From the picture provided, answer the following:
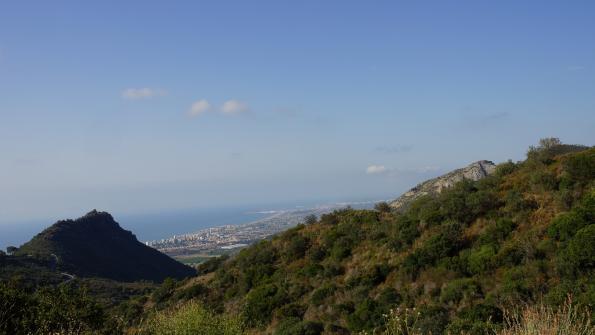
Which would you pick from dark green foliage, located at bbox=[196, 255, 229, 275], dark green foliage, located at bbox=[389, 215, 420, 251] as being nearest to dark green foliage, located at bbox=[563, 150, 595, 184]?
dark green foliage, located at bbox=[389, 215, 420, 251]

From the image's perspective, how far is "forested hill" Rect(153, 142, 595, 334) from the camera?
1664cm

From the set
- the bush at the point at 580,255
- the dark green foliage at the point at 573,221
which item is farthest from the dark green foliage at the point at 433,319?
the dark green foliage at the point at 573,221

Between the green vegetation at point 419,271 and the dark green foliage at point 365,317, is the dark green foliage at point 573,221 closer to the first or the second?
the green vegetation at point 419,271

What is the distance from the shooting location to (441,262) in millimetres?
21203

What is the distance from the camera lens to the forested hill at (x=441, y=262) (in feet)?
54.6

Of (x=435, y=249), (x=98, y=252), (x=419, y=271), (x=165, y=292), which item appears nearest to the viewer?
(x=419, y=271)

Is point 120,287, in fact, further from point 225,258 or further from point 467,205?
point 467,205

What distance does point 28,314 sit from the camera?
16.5 m

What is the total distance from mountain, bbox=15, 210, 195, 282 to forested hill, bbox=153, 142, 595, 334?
35.1 meters

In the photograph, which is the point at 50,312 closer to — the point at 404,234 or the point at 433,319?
the point at 433,319

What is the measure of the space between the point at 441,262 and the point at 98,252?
2408 inches

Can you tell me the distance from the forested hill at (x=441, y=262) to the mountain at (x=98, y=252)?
1381 inches

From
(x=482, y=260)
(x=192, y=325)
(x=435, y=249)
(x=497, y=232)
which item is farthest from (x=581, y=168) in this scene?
(x=192, y=325)

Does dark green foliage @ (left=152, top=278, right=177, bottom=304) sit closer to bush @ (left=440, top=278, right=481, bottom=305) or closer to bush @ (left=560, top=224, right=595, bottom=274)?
bush @ (left=440, top=278, right=481, bottom=305)
